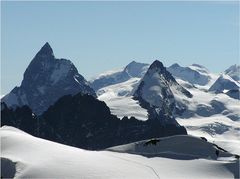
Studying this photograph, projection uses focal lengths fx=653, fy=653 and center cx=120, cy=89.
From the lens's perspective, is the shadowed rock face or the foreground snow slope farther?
the foreground snow slope

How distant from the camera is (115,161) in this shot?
7850 cm

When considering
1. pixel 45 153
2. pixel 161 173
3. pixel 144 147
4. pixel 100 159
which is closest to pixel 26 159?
pixel 45 153

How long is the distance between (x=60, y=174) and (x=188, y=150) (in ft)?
92.1

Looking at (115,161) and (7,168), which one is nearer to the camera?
(7,168)

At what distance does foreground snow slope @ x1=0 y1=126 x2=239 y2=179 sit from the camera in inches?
2709

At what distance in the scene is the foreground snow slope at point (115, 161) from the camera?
6881 centimetres

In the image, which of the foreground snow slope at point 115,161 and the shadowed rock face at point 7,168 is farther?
the foreground snow slope at point 115,161

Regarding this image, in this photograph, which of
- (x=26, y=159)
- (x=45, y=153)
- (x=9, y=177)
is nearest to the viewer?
(x=9, y=177)

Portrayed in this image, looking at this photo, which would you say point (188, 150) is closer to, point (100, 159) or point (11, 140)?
point (100, 159)

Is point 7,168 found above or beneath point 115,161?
beneath

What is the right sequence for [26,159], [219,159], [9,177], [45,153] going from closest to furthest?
[9,177] < [26,159] < [45,153] < [219,159]

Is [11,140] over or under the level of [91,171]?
over

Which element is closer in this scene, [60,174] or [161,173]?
[60,174]

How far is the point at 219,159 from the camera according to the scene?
3516 inches
